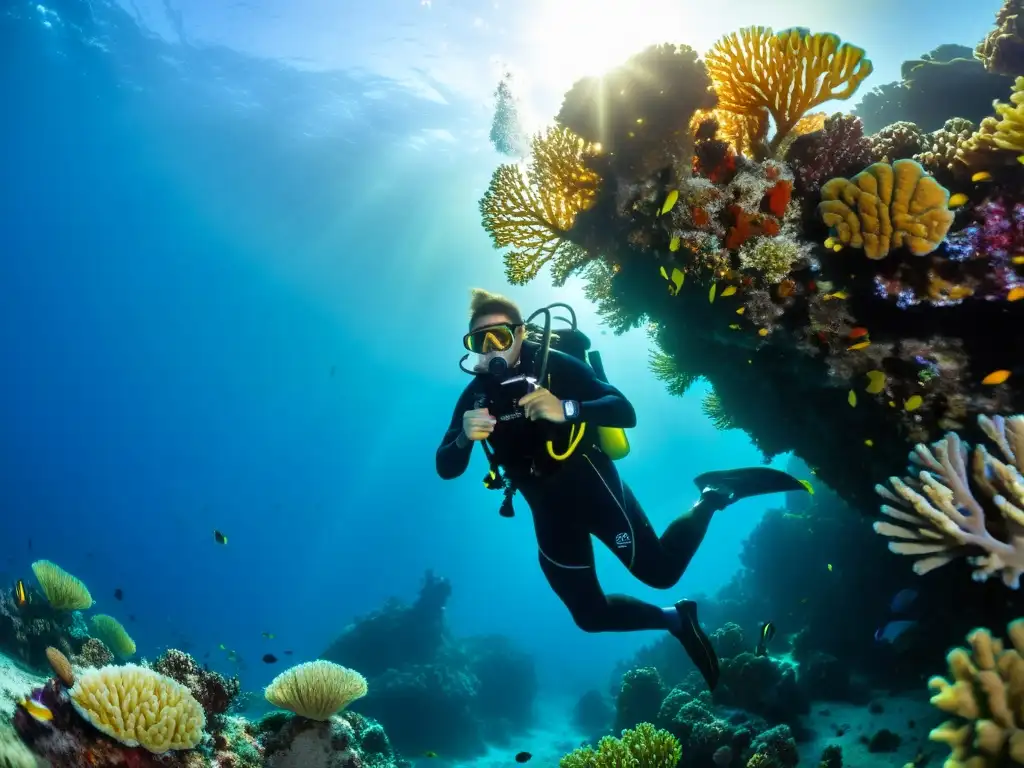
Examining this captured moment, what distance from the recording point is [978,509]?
246cm

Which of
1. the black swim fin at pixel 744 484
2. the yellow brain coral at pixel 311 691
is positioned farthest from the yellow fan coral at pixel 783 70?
the yellow brain coral at pixel 311 691

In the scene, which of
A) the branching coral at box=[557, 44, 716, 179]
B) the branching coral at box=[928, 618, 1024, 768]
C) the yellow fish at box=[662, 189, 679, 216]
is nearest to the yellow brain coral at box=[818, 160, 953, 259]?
the yellow fish at box=[662, 189, 679, 216]

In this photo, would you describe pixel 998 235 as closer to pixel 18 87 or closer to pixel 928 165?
pixel 928 165

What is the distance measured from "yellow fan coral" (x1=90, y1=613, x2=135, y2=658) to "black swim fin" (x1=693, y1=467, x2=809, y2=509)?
10.8m

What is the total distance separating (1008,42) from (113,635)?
→ 19.6 meters

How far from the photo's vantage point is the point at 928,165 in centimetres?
388

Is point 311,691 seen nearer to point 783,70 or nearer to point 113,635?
point 783,70

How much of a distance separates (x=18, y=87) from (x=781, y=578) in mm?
53295

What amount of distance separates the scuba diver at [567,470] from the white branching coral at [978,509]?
2570 millimetres

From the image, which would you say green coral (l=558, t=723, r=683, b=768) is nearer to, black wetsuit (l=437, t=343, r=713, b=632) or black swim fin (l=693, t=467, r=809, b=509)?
black wetsuit (l=437, t=343, r=713, b=632)

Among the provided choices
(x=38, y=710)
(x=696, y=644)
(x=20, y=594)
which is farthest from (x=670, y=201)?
(x=20, y=594)

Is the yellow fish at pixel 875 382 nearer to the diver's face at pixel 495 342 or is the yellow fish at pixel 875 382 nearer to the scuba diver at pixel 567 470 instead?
the scuba diver at pixel 567 470

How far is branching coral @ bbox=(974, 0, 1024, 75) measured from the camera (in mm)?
8156

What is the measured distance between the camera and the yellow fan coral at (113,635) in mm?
9331
